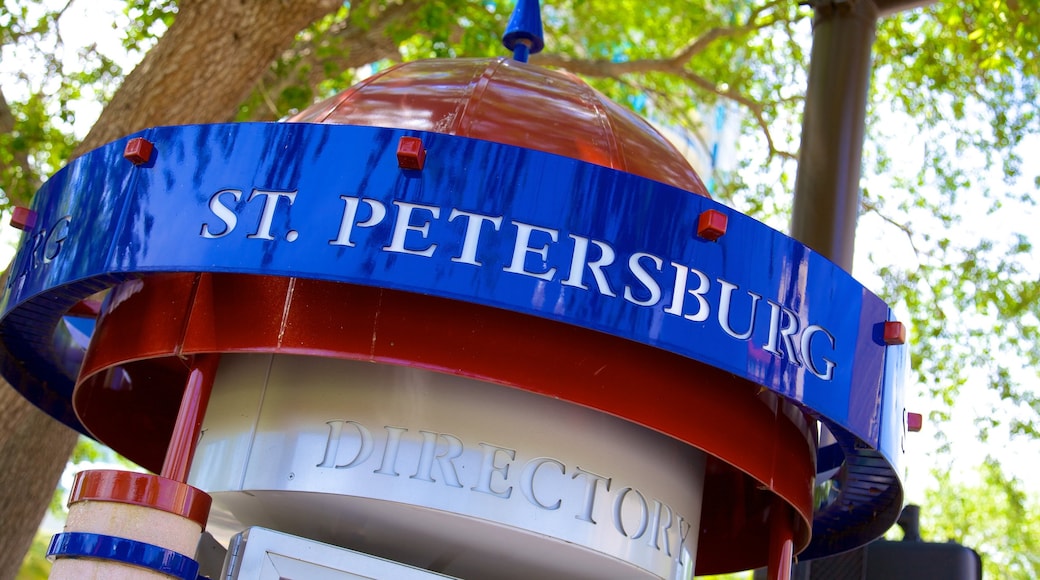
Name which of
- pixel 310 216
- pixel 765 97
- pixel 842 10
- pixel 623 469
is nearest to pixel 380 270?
pixel 310 216

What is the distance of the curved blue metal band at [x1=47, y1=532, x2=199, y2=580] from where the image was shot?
511cm

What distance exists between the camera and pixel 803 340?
5.73m

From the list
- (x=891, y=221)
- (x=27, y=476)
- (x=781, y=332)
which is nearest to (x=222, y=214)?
(x=781, y=332)

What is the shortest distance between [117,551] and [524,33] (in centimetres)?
454

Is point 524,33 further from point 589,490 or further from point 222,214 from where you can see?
point 589,490

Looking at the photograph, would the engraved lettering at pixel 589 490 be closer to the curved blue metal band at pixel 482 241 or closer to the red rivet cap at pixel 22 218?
the curved blue metal band at pixel 482 241

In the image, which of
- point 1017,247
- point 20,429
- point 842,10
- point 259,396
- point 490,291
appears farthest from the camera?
point 1017,247

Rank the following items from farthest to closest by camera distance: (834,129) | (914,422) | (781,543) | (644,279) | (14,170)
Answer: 1. (14,170)
2. (834,129)
3. (914,422)
4. (781,543)
5. (644,279)

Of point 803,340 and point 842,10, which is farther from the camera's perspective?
point 842,10

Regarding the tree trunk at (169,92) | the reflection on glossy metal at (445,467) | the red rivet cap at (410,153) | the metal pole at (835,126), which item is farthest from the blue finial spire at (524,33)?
the reflection on glossy metal at (445,467)

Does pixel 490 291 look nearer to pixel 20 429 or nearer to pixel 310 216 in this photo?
pixel 310 216

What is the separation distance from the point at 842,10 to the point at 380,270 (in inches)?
255

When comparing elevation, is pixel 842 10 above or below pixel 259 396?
above

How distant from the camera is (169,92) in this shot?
9.55 m
